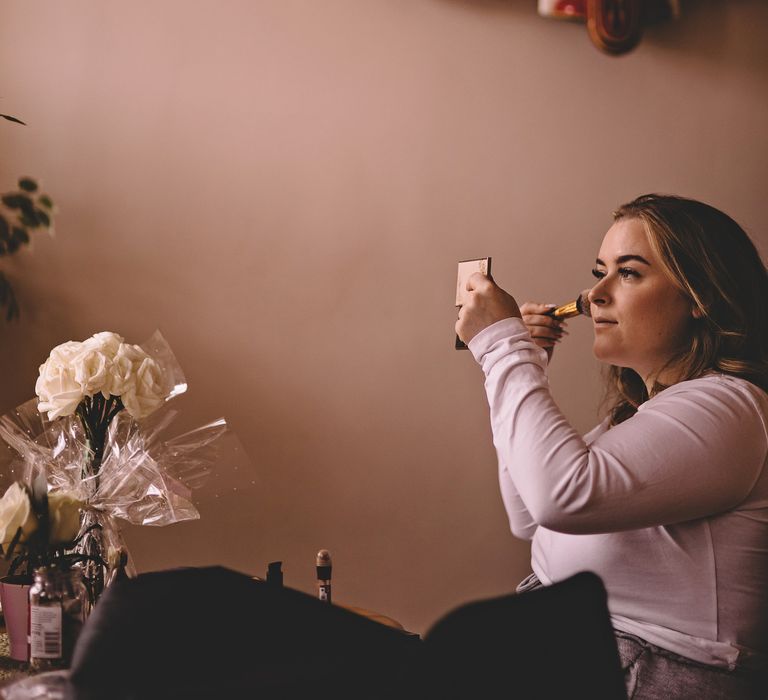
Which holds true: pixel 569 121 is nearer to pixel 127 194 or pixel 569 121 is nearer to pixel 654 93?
pixel 654 93

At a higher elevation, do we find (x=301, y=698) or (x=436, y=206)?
(x=436, y=206)

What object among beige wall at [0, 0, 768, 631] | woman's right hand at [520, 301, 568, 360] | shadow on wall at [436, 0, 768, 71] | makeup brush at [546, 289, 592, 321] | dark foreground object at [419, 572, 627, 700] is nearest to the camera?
dark foreground object at [419, 572, 627, 700]

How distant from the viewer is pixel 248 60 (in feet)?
5.63

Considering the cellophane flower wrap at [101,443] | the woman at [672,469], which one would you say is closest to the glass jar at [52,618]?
the cellophane flower wrap at [101,443]

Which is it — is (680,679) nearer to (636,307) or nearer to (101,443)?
(636,307)

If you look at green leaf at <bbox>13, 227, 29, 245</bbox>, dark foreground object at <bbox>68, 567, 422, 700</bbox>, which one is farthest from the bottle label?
green leaf at <bbox>13, 227, 29, 245</bbox>

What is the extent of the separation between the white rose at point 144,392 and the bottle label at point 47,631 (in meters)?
0.30

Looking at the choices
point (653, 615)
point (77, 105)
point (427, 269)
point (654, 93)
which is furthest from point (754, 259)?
point (77, 105)

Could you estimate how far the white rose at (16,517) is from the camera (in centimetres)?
93

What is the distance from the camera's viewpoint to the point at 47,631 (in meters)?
0.90

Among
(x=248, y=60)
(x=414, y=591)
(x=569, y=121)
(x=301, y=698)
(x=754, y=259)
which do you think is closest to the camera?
(x=301, y=698)

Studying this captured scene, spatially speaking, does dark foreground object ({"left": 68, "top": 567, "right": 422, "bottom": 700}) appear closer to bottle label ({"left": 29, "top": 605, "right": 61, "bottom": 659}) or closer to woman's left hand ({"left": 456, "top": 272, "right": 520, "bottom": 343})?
bottle label ({"left": 29, "top": 605, "right": 61, "bottom": 659})

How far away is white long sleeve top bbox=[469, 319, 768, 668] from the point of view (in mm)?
968

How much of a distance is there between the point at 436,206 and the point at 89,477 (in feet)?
3.38
